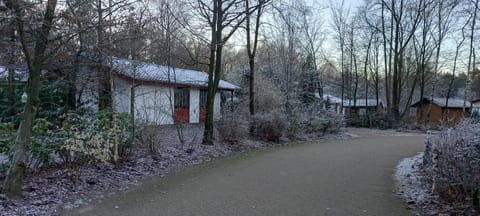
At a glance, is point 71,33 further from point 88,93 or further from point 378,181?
point 378,181

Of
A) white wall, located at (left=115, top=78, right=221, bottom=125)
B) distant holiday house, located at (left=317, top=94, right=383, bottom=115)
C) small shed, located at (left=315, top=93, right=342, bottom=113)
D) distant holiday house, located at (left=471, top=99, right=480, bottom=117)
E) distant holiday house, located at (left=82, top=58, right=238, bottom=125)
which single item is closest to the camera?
white wall, located at (left=115, top=78, right=221, bottom=125)

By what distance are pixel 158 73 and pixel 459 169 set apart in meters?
15.6

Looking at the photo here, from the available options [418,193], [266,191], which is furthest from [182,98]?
[418,193]

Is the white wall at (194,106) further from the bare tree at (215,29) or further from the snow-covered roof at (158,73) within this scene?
the bare tree at (215,29)

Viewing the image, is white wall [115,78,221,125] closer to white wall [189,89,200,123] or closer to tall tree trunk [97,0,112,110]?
white wall [189,89,200,123]

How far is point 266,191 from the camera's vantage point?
6.78m

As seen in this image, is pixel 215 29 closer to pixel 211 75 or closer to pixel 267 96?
pixel 211 75

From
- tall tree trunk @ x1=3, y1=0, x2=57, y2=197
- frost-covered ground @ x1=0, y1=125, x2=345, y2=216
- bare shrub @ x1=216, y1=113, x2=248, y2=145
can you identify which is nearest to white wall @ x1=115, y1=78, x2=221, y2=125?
frost-covered ground @ x1=0, y1=125, x2=345, y2=216

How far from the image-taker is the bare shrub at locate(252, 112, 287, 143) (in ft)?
49.7

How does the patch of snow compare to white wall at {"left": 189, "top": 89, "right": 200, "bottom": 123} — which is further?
white wall at {"left": 189, "top": 89, "right": 200, "bottom": 123}

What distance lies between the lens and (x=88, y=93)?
11.5m

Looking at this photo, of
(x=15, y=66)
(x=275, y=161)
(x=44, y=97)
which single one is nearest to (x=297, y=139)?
(x=275, y=161)

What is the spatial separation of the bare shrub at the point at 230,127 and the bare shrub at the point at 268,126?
159cm

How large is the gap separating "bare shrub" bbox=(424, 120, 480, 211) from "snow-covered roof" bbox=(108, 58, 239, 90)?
7443 millimetres
